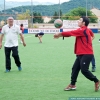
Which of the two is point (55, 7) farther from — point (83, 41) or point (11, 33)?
point (83, 41)

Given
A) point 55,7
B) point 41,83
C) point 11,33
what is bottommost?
point 41,83

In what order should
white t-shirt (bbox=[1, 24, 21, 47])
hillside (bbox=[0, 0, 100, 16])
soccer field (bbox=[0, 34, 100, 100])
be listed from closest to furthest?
soccer field (bbox=[0, 34, 100, 100])
white t-shirt (bbox=[1, 24, 21, 47])
hillside (bbox=[0, 0, 100, 16])

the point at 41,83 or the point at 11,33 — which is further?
the point at 11,33

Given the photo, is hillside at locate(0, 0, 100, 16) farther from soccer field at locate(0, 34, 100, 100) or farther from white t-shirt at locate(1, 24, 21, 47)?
white t-shirt at locate(1, 24, 21, 47)

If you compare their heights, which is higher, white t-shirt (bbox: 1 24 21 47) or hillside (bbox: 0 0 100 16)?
hillside (bbox: 0 0 100 16)

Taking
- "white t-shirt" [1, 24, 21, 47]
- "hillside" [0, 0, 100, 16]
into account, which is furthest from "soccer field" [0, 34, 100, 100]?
"hillside" [0, 0, 100, 16]

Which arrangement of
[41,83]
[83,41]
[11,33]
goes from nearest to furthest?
[83,41] → [41,83] → [11,33]

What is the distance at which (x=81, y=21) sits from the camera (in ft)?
28.8

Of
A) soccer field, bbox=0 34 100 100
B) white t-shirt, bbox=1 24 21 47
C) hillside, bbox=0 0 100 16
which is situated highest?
hillside, bbox=0 0 100 16

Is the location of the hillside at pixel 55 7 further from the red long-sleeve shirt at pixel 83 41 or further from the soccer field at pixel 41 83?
the red long-sleeve shirt at pixel 83 41

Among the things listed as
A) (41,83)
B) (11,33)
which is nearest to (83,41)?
(41,83)

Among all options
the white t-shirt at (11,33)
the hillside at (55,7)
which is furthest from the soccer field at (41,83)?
the hillside at (55,7)

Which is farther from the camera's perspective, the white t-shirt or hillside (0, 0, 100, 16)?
hillside (0, 0, 100, 16)

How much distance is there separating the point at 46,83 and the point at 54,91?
1.15m
